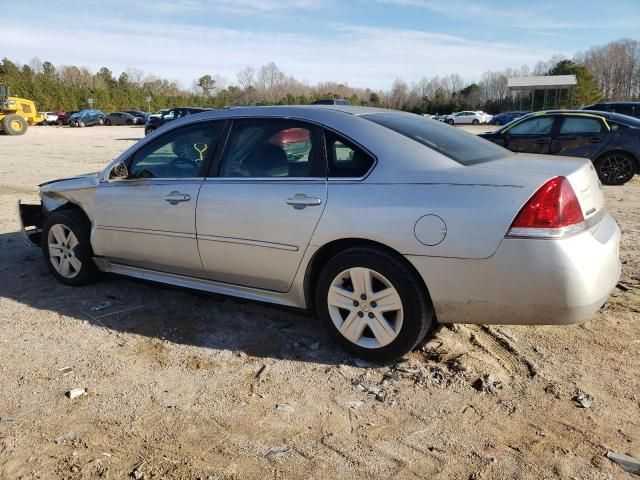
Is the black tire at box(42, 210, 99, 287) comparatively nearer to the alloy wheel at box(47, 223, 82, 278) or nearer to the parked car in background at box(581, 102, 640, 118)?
the alloy wheel at box(47, 223, 82, 278)

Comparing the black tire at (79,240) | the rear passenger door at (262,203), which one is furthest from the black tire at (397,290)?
the black tire at (79,240)

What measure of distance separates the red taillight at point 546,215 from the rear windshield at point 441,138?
21.2 inches

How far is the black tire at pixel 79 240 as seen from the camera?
478 centimetres

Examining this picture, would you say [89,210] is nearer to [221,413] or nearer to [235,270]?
[235,270]

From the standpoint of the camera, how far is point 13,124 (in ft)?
102

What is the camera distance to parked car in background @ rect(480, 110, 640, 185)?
10.4 metres

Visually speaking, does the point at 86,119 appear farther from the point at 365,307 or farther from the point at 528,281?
the point at 528,281

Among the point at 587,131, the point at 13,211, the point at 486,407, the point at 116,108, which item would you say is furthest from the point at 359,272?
the point at 116,108

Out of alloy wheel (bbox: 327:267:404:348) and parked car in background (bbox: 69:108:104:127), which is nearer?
alloy wheel (bbox: 327:267:404:348)

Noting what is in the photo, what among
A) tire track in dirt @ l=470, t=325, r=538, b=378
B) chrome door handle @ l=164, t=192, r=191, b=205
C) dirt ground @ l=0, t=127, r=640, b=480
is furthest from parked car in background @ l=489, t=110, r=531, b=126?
chrome door handle @ l=164, t=192, r=191, b=205

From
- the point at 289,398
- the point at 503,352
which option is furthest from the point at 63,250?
the point at 503,352

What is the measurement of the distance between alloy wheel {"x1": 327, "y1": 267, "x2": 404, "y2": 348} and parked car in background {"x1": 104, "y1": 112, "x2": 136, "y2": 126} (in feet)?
169

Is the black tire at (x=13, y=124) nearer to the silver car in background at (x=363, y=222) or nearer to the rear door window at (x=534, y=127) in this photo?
the rear door window at (x=534, y=127)

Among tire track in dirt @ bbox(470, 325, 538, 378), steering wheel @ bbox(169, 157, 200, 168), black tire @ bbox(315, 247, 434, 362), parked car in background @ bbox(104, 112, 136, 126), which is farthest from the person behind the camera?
parked car in background @ bbox(104, 112, 136, 126)
